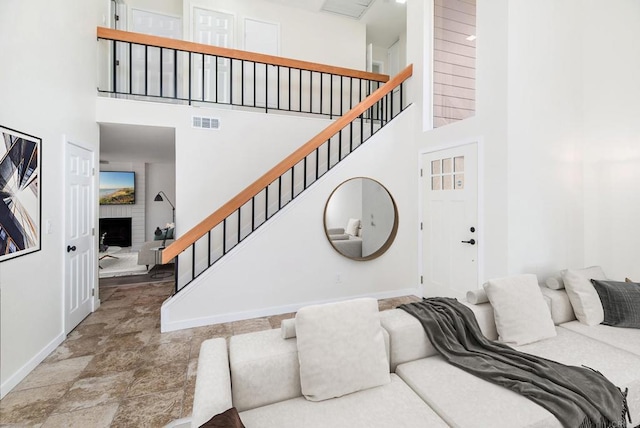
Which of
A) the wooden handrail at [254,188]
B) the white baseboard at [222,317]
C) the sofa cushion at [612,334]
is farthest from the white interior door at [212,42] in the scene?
the sofa cushion at [612,334]

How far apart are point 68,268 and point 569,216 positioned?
5.38 meters

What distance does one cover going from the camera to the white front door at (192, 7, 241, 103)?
5.04 meters

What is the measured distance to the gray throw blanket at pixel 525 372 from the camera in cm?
140

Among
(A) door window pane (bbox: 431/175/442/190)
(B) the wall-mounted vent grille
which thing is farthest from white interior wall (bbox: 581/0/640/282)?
(B) the wall-mounted vent grille

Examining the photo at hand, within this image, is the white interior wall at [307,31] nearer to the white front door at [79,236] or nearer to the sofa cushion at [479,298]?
the white front door at [79,236]

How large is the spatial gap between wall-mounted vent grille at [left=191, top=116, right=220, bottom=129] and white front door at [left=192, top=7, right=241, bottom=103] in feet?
4.23

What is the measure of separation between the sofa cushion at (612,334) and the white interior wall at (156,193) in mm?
8581

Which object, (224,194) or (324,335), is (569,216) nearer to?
(324,335)

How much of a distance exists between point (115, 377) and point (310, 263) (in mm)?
2159

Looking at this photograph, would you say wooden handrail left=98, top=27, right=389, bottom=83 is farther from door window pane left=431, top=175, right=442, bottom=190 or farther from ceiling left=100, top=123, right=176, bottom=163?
door window pane left=431, top=175, right=442, bottom=190

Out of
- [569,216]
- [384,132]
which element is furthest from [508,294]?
[384,132]

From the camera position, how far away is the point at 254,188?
338cm

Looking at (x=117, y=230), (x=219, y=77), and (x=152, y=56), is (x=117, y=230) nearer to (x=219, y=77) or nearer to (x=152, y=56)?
(x=152, y=56)

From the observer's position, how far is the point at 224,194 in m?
4.11
